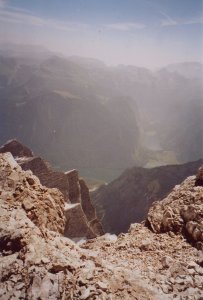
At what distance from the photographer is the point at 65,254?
50.4 feet

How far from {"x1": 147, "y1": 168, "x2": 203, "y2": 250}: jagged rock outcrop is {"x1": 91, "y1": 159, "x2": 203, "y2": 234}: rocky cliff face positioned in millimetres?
101953

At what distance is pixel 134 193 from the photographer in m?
142

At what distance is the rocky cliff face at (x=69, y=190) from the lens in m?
65.1

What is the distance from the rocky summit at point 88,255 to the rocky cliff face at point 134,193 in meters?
104

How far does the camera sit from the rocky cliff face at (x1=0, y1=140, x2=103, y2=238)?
213 ft

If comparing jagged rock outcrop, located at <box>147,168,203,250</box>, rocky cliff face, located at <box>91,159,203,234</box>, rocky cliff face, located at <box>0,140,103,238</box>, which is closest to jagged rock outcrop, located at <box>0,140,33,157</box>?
rocky cliff face, located at <box>0,140,103,238</box>

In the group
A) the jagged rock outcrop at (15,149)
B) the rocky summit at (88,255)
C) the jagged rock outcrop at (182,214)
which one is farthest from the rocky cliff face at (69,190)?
the rocky summit at (88,255)

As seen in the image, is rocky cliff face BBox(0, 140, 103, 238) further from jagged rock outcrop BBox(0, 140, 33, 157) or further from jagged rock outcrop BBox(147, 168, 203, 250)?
jagged rock outcrop BBox(147, 168, 203, 250)

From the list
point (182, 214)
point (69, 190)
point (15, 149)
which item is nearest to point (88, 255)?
point (182, 214)

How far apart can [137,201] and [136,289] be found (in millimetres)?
125647

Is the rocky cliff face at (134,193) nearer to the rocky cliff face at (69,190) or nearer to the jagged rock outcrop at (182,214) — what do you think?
the rocky cliff face at (69,190)

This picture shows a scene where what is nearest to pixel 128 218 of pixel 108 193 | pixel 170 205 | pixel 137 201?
pixel 137 201

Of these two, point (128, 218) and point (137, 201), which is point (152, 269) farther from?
point (137, 201)

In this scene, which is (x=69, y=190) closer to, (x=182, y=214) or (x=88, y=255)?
→ (x=182, y=214)
